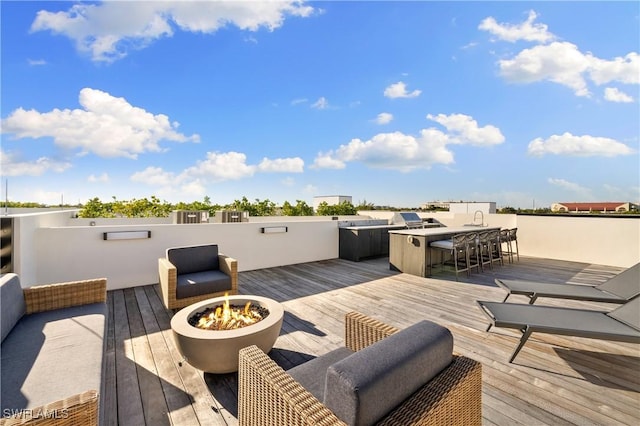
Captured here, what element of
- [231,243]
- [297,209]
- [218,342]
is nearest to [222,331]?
[218,342]

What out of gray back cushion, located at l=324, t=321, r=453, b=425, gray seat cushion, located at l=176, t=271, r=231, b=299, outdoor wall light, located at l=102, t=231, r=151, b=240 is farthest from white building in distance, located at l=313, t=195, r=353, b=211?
gray back cushion, located at l=324, t=321, r=453, b=425

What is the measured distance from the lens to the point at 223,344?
80.7 inches

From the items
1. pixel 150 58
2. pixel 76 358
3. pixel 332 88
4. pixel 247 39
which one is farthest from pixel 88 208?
pixel 76 358

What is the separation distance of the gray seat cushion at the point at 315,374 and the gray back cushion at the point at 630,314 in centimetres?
266

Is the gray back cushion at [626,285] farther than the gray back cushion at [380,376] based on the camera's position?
Yes

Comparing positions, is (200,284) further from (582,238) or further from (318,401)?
(582,238)

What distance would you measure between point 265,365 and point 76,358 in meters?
1.31

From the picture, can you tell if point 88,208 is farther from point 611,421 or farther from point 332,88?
point 611,421

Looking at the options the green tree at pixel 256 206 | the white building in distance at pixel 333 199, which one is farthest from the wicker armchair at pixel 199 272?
the white building in distance at pixel 333 199

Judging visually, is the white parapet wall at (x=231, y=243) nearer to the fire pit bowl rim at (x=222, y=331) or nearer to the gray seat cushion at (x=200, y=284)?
the gray seat cushion at (x=200, y=284)

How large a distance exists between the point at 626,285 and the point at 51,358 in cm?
→ 560

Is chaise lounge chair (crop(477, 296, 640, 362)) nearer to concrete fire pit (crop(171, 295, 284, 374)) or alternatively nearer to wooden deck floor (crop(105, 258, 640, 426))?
wooden deck floor (crop(105, 258, 640, 426))

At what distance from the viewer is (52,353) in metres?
1.77

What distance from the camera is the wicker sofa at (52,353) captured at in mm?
1145
